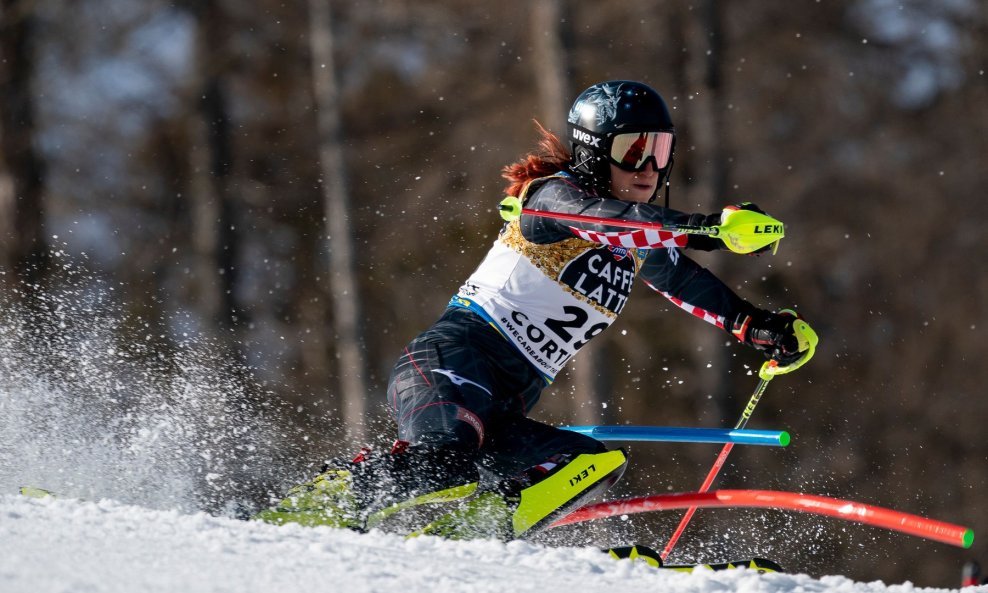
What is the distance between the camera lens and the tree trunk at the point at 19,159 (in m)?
13.8

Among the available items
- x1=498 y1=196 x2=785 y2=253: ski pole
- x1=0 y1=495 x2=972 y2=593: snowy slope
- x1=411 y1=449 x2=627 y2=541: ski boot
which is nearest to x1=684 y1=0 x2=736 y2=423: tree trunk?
x1=411 y1=449 x2=627 y2=541: ski boot

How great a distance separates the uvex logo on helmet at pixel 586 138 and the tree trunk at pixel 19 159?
10.9m

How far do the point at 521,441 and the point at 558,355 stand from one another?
0.39 meters

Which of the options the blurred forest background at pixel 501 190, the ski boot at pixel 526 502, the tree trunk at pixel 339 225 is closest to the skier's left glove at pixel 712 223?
the ski boot at pixel 526 502

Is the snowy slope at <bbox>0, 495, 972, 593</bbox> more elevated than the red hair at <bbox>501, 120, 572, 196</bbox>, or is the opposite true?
the red hair at <bbox>501, 120, 572, 196</bbox>

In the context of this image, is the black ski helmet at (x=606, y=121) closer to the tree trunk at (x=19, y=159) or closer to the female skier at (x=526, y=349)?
the female skier at (x=526, y=349)

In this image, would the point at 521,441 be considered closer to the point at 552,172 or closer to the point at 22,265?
the point at 552,172

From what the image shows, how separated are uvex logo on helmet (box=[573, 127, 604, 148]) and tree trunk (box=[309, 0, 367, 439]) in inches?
343

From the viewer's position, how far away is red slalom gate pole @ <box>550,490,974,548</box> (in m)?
3.66

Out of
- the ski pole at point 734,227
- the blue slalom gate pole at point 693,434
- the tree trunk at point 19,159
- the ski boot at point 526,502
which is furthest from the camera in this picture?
the tree trunk at point 19,159

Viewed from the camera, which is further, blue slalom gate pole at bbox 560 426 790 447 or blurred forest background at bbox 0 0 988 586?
blurred forest background at bbox 0 0 988 586

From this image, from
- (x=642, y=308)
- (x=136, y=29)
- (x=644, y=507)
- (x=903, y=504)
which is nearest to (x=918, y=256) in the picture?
(x=903, y=504)

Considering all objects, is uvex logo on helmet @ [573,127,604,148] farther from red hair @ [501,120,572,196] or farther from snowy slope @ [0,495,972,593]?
snowy slope @ [0,495,972,593]

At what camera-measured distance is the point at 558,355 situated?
4.27 metres
